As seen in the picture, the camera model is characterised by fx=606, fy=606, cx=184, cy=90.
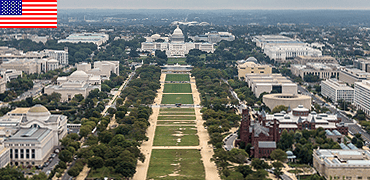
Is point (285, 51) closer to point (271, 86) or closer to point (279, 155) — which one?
point (271, 86)

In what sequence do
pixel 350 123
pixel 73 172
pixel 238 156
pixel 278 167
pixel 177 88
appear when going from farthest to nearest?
pixel 177 88, pixel 350 123, pixel 238 156, pixel 278 167, pixel 73 172

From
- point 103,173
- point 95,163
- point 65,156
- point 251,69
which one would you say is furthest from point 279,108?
point 251,69

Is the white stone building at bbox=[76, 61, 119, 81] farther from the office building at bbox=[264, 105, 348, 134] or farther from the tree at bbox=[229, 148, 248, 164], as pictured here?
the tree at bbox=[229, 148, 248, 164]

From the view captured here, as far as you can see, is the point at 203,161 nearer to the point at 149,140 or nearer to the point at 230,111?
the point at 149,140

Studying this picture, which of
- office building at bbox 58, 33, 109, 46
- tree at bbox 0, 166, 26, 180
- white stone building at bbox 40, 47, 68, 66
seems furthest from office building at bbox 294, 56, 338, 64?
tree at bbox 0, 166, 26, 180

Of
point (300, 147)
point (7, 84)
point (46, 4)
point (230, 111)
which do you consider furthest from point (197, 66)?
point (46, 4)

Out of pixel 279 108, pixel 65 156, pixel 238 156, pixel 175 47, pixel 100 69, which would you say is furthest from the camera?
pixel 175 47

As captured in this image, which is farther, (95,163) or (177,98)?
(177,98)
